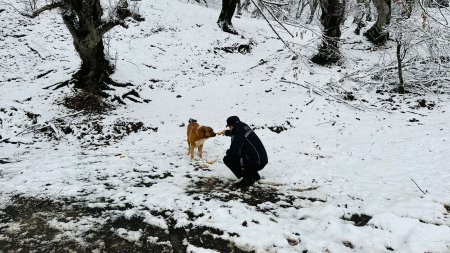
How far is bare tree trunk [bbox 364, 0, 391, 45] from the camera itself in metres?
15.5

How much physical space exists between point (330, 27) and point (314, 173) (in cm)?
879

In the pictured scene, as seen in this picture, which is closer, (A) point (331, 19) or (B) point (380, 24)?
(A) point (331, 19)

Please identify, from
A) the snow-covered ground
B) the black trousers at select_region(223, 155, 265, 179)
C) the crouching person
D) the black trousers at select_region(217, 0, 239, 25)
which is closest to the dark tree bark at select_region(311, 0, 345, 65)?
the snow-covered ground

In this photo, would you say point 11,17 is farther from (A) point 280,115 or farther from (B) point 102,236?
(B) point 102,236

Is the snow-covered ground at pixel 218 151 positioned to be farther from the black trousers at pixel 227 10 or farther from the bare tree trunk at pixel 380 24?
the black trousers at pixel 227 10

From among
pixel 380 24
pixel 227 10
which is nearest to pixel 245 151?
pixel 380 24

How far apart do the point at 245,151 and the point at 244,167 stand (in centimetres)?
33

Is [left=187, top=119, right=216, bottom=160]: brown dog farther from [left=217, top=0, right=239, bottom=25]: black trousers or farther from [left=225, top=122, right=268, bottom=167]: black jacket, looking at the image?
[left=217, top=0, right=239, bottom=25]: black trousers

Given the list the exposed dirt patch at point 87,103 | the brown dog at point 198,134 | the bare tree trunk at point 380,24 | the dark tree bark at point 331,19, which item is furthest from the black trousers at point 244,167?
the bare tree trunk at point 380,24

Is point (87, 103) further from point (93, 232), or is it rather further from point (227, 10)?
point (227, 10)

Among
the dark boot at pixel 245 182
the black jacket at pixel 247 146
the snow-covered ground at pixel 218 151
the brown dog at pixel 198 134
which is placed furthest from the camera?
the brown dog at pixel 198 134

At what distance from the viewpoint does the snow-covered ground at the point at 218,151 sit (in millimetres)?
4836

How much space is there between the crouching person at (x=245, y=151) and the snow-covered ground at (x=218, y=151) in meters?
0.33

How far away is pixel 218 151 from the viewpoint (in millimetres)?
9344
